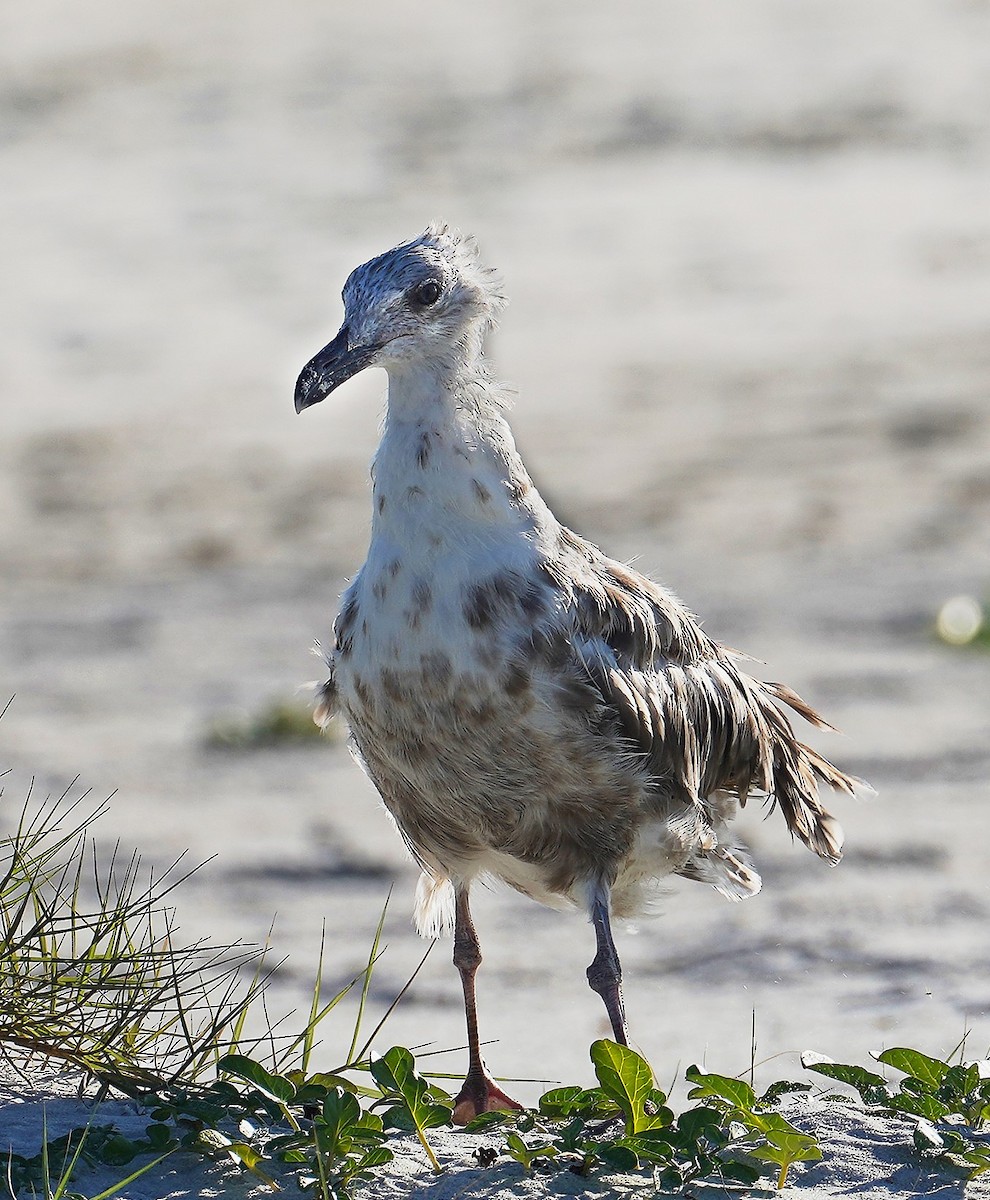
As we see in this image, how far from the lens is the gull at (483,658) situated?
15.2 feet

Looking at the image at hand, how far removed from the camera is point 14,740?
8383mm

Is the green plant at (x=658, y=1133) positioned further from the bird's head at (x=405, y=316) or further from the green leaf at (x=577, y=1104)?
the bird's head at (x=405, y=316)

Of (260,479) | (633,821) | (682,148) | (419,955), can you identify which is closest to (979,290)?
(682,148)

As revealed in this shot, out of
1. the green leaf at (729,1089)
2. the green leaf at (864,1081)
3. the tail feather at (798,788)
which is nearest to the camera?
the green leaf at (729,1089)

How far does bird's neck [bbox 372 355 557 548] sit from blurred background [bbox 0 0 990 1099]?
5.67ft

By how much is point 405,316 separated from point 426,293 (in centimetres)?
11

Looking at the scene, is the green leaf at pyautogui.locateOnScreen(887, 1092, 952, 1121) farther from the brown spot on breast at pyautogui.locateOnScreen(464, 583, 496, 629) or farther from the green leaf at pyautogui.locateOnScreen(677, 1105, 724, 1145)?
the brown spot on breast at pyautogui.locateOnScreen(464, 583, 496, 629)

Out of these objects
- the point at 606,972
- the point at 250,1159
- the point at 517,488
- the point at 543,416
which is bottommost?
the point at 250,1159

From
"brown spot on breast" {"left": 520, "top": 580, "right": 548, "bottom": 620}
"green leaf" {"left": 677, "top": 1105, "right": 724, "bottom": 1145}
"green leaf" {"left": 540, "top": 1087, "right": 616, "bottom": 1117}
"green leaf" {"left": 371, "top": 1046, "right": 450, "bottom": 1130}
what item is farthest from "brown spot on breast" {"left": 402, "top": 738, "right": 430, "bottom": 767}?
"green leaf" {"left": 677, "top": 1105, "right": 724, "bottom": 1145}

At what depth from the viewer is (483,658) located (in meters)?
4.59

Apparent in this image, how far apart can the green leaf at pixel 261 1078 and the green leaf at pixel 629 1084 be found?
26.2 inches

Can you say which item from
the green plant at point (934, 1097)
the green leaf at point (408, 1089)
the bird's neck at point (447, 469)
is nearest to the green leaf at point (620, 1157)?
the green leaf at point (408, 1089)

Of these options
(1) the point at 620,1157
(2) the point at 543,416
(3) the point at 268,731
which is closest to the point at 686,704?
(1) the point at 620,1157

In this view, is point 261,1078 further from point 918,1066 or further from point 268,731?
point 268,731
